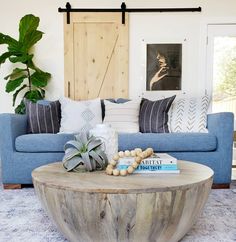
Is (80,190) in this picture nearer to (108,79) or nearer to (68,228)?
(68,228)

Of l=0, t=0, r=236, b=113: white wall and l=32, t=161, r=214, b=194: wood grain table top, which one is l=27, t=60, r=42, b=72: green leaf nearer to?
l=0, t=0, r=236, b=113: white wall

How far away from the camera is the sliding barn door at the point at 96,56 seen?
160 inches

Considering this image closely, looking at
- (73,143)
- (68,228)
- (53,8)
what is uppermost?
(53,8)

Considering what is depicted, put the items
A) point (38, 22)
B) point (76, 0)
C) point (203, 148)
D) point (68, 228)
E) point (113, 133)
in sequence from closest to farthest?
1. point (68, 228)
2. point (113, 133)
3. point (203, 148)
4. point (38, 22)
5. point (76, 0)

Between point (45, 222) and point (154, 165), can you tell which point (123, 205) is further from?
point (45, 222)

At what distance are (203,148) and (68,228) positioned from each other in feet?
5.64

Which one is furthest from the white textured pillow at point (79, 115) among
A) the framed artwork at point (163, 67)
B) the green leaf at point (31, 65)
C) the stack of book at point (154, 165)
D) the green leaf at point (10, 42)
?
the stack of book at point (154, 165)

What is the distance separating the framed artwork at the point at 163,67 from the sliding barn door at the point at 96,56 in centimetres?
32

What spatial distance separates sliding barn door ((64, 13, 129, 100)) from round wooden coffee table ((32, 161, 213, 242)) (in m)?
2.66

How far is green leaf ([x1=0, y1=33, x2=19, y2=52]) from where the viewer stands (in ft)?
11.9

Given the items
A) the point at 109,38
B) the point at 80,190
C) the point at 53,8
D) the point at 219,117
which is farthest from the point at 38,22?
the point at 80,190

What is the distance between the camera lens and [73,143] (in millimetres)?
1758

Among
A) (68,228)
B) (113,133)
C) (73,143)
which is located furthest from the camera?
(113,133)

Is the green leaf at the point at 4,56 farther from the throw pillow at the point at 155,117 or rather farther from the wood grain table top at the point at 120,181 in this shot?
the wood grain table top at the point at 120,181
